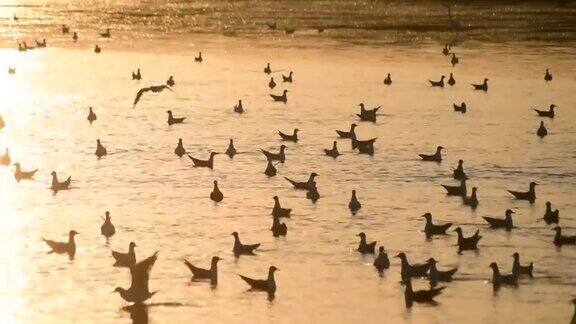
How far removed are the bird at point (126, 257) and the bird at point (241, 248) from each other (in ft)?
7.45

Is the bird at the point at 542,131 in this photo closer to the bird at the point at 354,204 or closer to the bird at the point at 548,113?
the bird at the point at 548,113

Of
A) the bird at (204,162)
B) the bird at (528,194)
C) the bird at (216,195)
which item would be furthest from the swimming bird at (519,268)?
the bird at (204,162)

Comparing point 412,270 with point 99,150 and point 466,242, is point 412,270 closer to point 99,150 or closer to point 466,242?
point 466,242

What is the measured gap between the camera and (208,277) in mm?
29969

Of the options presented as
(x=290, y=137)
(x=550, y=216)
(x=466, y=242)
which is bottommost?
(x=466, y=242)

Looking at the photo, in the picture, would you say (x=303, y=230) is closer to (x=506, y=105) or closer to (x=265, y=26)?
(x=506, y=105)

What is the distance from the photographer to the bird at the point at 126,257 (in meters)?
30.8

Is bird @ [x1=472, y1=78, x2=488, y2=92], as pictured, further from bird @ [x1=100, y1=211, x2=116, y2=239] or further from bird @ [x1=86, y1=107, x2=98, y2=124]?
bird @ [x1=100, y1=211, x2=116, y2=239]

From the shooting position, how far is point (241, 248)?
32500 mm

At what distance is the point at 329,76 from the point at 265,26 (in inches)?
1235

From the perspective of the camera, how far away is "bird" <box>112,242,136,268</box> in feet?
101

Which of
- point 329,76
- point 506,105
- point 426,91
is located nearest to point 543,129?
point 506,105

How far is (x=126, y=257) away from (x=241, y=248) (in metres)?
2.78

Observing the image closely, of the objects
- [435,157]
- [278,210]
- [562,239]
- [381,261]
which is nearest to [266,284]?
[381,261]
